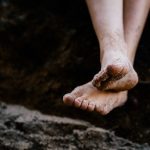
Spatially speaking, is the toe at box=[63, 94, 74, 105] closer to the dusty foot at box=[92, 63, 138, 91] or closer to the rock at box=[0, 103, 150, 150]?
the dusty foot at box=[92, 63, 138, 91]

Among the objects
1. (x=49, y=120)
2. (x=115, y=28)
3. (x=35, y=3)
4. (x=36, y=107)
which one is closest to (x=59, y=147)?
(x=49, y=120)

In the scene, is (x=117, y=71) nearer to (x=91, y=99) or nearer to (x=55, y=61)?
(x=91, y=99)

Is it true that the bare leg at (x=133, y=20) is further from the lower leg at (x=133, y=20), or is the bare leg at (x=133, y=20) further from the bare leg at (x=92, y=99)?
the bare leg at (x=92, y=99)

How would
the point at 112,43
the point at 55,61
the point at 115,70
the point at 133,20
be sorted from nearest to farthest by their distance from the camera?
the point at 115,70, the point at 112,43, the point at 133,20, the point at 55,61

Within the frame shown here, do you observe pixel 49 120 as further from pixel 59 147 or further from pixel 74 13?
pixel 74 13

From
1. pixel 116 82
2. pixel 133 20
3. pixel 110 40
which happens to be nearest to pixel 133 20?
pixel 133 20

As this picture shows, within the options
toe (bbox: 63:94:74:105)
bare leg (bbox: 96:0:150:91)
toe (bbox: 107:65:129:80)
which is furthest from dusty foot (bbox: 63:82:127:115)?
bare leg (bbox: 96:0:150:91)
